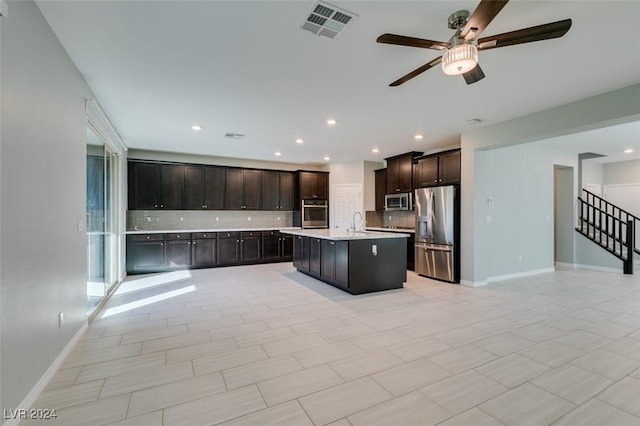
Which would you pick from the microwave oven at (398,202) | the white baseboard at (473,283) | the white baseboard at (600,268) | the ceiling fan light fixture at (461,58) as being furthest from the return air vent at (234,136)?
the white baseboard at (600,268)

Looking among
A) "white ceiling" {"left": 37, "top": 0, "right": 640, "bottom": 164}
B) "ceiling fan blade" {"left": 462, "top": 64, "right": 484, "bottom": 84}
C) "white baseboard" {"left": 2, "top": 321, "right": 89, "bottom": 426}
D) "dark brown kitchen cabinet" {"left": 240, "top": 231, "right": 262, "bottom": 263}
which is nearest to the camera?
"white baseboard" {"left": 2, "top": 321, "right": 89, "bottom": 426}

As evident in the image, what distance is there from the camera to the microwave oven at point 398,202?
6715 millimetres

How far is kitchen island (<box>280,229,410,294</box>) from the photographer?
4523mm

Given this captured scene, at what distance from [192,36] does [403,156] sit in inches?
212

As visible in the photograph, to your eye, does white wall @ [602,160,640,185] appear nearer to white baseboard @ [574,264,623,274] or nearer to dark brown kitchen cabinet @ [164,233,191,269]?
white baseboard @ [574,264,623,274]

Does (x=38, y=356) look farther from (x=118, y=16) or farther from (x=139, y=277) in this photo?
(x=139, y=277)

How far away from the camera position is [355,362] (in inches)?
96.0

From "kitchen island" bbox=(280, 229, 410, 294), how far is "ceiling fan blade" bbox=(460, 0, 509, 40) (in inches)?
120

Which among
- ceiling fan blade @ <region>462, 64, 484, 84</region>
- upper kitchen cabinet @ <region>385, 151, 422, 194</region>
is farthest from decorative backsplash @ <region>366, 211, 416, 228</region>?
ceiling fan blade @ <region>462, 64, 484, 84</region>

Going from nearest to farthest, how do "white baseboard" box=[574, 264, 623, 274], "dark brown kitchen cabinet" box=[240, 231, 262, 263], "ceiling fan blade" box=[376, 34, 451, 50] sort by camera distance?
"ceiling fan blade" box=[376, 34, 451, 50] < "white baseboard" box=[574, 264, 623, 274] < "dark brown kitchen cabinet" box=[240, 231, 262, 263]

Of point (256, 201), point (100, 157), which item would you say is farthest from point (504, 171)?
point (100, 157)

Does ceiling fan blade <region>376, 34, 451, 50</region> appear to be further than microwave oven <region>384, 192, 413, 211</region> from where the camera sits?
No

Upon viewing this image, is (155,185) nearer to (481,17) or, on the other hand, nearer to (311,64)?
(311,64)

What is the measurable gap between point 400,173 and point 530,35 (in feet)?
16.5
